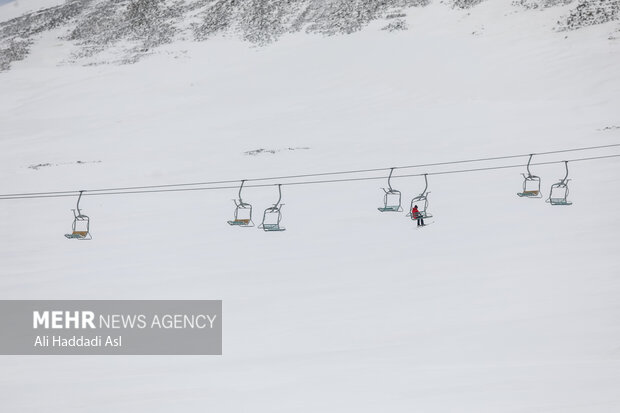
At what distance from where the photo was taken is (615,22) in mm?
38844

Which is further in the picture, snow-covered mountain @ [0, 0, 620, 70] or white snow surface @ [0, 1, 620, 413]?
snow-covered mountain @ [0, 0, 620, 70]

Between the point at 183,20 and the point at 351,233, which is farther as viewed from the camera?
the point at 183,20

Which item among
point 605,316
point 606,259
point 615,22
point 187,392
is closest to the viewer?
point 187,392

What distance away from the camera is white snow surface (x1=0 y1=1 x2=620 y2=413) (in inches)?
567

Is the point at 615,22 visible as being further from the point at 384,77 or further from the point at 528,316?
the point at 528,316

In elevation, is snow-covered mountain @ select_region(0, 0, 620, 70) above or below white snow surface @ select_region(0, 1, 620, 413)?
above

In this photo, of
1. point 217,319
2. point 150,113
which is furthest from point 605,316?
point 150,113

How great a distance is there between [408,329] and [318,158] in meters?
15.0

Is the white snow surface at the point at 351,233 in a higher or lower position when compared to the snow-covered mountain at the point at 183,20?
lower

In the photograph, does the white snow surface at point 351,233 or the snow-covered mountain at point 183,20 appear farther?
the snow-covered mountain at point 183,20

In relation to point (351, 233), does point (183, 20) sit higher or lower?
higher

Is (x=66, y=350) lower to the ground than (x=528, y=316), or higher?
lower

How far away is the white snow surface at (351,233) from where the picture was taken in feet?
47.3

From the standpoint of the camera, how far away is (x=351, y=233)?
73.5ft
